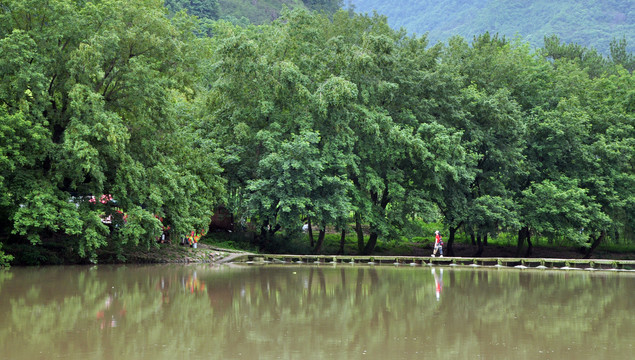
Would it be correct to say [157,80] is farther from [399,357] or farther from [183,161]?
[399,357]

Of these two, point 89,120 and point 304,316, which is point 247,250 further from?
point 304,316

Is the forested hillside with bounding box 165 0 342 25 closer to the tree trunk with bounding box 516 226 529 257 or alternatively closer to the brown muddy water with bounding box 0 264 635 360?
the tree trunk with bounding box 516 226 529 257

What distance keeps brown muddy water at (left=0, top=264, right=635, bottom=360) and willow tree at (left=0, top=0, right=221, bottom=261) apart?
2524mm

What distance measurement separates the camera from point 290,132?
112ft

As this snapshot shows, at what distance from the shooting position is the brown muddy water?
11281 millimetres

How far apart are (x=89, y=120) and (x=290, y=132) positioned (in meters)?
11.8

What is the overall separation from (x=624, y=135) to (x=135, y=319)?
35.0 m

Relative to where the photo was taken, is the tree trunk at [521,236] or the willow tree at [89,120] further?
the tree trunk at [521,236]

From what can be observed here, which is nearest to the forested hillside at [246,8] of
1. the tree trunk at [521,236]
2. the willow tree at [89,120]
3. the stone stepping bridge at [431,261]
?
the tree trunk at [521,236]

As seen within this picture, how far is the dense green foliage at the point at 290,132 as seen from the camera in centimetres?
2498

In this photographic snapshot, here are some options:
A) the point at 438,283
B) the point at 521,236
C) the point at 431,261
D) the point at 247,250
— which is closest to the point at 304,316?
the point at 438,283

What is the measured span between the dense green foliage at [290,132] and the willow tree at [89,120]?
88 millimetres

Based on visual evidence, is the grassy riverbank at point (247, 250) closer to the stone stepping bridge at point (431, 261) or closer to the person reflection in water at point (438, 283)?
the stone stepping bridge at point (431, 261)

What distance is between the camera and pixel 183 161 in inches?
1211
